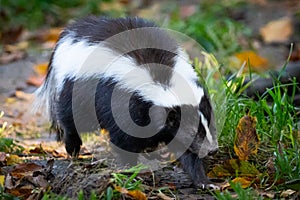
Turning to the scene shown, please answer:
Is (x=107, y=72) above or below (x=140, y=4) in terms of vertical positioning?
above

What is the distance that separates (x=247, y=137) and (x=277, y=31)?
473 centimetres

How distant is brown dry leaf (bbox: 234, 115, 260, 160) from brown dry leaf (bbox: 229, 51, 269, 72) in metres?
2.56

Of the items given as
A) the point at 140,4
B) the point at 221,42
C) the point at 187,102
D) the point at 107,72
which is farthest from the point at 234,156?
the point at 140,4

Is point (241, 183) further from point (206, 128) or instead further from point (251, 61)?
point (251, 61)

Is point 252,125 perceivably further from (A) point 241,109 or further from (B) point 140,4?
(B) point 140,4

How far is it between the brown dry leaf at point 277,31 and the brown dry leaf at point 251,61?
122 centimetres

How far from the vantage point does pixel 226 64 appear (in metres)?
7.75

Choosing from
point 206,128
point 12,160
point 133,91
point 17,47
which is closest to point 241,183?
point 206,128

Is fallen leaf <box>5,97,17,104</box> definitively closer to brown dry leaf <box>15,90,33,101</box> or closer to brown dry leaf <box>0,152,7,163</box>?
brown dry leaf <box>15,90,33,101</box>

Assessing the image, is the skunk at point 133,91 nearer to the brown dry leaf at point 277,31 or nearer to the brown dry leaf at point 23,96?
the brown dry leaf at point 23,96

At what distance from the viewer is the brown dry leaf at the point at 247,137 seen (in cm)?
510

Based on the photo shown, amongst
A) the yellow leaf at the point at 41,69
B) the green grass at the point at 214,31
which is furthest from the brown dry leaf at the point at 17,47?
the green grass at the point at 214,31

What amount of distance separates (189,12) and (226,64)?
271 cm

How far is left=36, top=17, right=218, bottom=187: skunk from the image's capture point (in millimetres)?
4754
